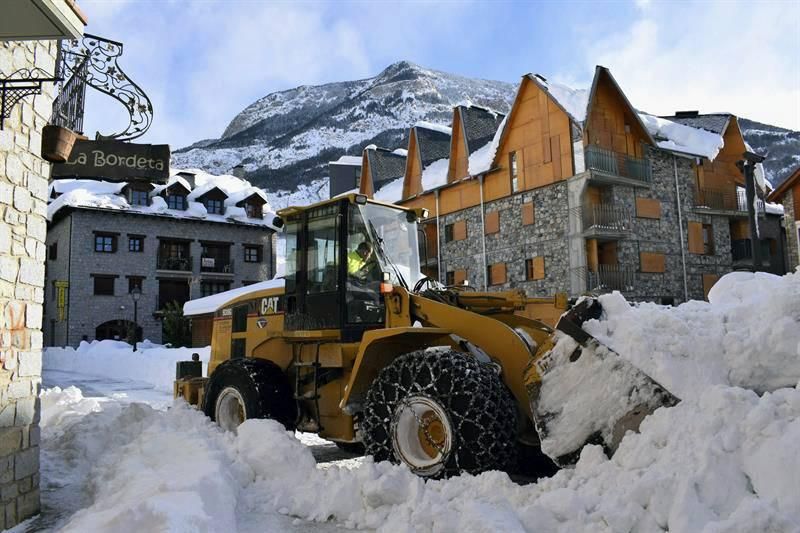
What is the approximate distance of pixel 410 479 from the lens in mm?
4418

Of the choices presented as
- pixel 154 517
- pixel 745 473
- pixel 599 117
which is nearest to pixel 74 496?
pixel 154 517

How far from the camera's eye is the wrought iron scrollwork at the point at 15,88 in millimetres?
4550

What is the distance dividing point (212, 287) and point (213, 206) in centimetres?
529

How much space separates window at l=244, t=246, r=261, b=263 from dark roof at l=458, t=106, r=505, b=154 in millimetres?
18086

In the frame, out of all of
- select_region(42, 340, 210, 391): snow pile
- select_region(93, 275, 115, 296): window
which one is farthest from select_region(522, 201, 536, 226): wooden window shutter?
select_region(93, 275, 115, 296): window

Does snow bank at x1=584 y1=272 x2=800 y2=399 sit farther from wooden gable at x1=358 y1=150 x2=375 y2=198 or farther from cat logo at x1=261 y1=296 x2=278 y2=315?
wooden gable at x1=358 y1=150 x2=375 y2=198

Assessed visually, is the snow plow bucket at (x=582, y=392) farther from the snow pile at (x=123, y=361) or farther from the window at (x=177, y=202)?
the window at (x=177, y=202)

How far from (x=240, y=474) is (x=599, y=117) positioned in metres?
23.5

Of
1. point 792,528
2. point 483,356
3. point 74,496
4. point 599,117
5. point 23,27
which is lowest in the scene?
point 74,496

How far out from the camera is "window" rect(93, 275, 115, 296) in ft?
121

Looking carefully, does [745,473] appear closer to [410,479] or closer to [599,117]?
[410,479]

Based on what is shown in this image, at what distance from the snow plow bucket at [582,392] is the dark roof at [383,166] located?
31998 millimetres

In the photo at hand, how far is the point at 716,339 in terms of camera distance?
162 inches

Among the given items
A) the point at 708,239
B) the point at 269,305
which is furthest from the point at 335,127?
the point at 269,305
